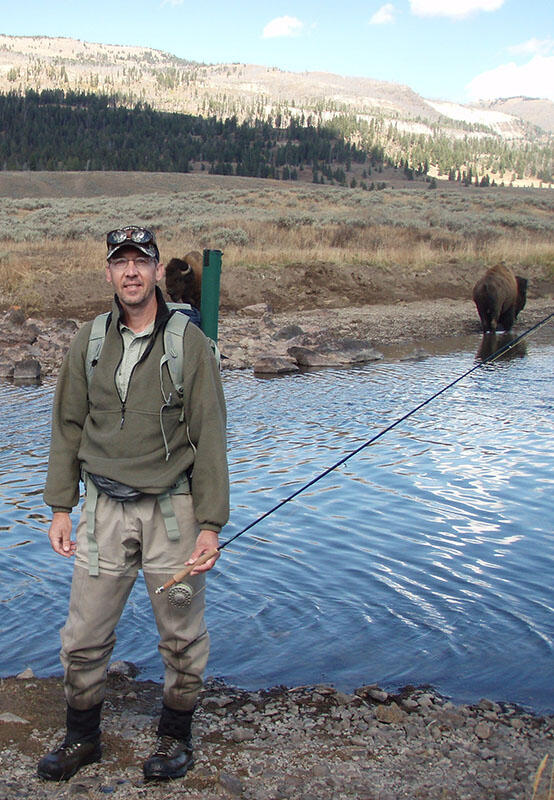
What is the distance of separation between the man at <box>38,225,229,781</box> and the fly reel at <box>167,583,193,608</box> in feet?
0.10

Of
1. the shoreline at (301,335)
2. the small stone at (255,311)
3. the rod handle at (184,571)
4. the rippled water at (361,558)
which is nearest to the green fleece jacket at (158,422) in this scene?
the rod handle at (184,571)

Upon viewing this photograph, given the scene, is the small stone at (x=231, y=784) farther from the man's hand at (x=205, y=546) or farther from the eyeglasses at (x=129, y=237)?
the eyeglasses at (x=129, y=237)

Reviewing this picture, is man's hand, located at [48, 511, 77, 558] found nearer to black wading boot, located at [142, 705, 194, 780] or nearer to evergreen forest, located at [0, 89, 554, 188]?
black wading boot, located at [142, 705, 194, 780]

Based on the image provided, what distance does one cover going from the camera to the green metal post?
646 cm

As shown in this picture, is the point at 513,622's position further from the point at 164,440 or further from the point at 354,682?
the point at 164,440

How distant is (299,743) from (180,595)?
80 cm

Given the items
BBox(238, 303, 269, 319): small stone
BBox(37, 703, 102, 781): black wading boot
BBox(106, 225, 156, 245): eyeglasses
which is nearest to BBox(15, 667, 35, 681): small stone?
BBox(37, 703, 102, 781): black wading boot

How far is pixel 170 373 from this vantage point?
10.9 feet

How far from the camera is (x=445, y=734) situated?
3.68 m

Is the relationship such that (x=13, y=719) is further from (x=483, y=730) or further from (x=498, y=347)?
(x=498, y=347)

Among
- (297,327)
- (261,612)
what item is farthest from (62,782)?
(297,327)

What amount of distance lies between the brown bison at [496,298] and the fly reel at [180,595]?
574 inches

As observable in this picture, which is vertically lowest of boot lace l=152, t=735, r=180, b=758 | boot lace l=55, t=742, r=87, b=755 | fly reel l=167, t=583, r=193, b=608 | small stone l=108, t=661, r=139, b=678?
small stone l=108, t=661, r=139, b=678

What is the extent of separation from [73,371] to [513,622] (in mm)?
2841
